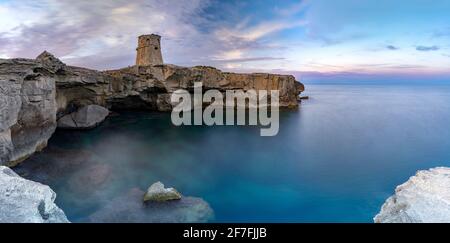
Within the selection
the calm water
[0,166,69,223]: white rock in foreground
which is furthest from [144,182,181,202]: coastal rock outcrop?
[0,166,69,223]: white rock in foreground

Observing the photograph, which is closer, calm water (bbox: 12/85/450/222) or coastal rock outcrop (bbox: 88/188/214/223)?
coastal rock outcrop (bbox: 88/188/214/223)

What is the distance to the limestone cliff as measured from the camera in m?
12.1

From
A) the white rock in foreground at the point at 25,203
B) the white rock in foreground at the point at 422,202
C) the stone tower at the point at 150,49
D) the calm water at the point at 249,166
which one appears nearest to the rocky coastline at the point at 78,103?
the white rock in foreground at the point at 25,203

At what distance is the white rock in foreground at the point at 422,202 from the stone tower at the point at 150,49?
29240 mm

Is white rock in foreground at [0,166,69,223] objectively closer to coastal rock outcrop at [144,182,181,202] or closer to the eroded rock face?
coastal rock outcrop at [144,182,181,202]

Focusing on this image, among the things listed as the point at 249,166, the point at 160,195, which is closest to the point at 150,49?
the point at 249,166

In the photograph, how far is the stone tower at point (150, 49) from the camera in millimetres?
31188

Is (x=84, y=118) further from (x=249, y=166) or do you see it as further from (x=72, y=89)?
(x=249, y=166)

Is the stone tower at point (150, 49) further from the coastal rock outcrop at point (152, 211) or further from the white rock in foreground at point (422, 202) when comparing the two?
the white rock in foreground at point (422, 202)

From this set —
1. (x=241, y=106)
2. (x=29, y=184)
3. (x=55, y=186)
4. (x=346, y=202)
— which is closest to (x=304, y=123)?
(x=241, y=106)

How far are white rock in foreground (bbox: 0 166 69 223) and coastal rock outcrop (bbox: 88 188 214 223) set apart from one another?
425cm

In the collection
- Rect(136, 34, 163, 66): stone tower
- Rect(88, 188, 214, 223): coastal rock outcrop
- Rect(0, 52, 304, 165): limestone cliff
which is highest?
Rect(136, 34, 163, 66): stone tower

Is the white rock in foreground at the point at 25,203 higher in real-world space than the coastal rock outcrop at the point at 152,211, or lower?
higher
